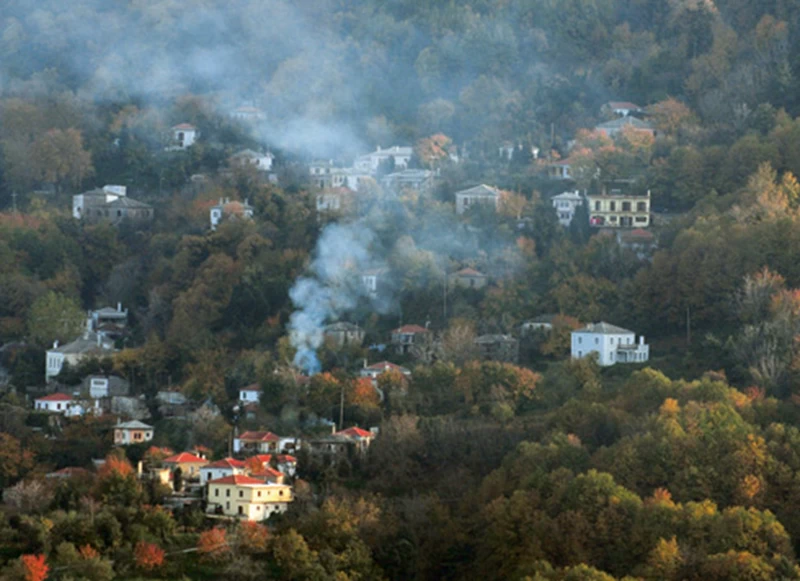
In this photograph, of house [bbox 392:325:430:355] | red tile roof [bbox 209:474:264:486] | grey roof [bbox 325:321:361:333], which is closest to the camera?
red tile roof [bbox 209:474:264:486]

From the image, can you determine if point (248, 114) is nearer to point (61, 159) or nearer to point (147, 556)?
point (61, 159)

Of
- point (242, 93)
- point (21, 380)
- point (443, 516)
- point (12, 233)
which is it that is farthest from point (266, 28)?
point (443, 516)

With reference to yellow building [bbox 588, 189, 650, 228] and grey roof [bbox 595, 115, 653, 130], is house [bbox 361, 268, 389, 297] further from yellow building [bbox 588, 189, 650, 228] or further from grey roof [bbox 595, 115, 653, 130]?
grey roof [bbox 595, 115, 653, 130]

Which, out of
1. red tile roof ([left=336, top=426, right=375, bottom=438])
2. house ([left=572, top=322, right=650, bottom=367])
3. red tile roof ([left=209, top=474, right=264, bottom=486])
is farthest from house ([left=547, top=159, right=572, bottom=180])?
red tile roof ([left=209, top=474, right=264, bottom=486])

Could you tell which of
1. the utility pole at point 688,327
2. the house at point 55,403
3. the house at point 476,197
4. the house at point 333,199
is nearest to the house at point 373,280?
the house at point 333,199

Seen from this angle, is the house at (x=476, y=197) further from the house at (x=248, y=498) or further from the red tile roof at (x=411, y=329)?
the house at (x=248, y=498)

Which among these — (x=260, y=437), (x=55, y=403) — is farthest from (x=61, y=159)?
(x=260, y=437)
